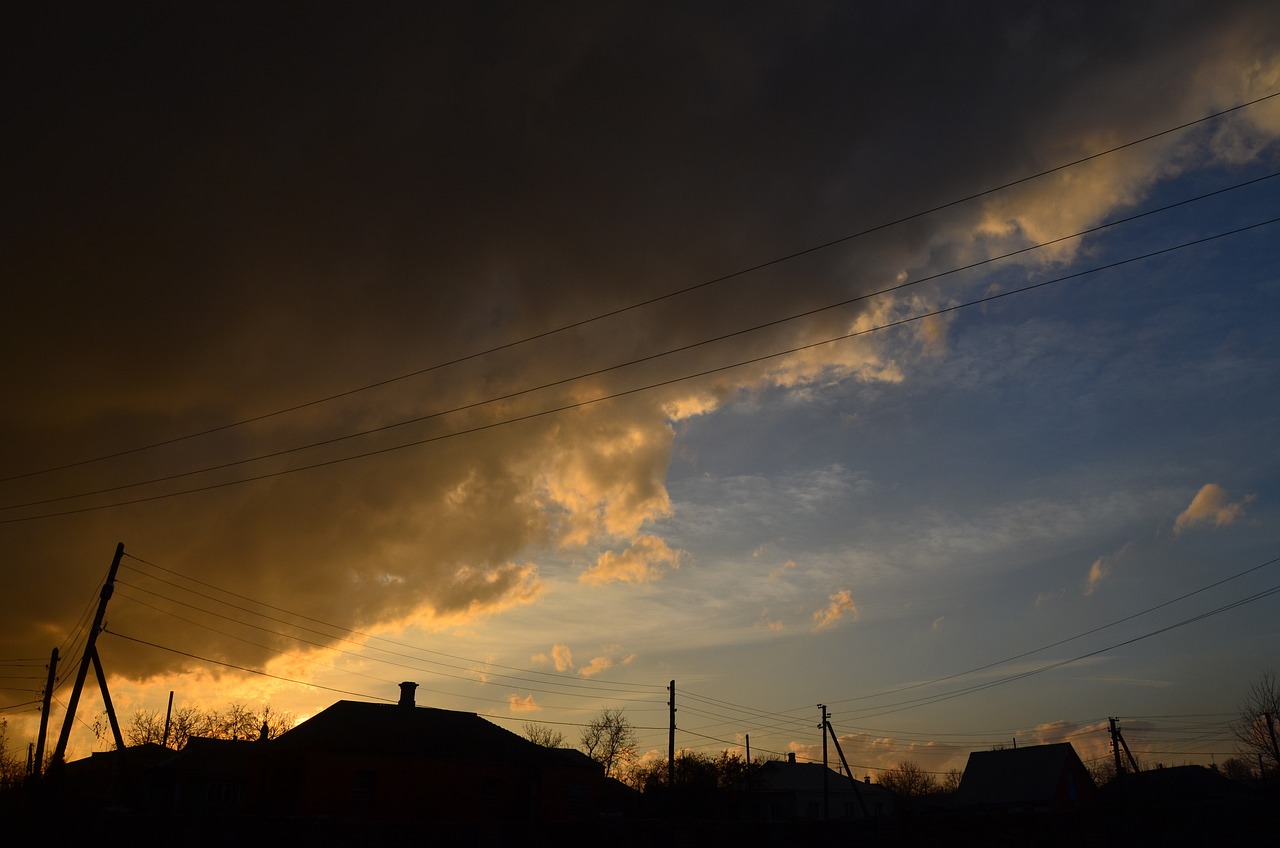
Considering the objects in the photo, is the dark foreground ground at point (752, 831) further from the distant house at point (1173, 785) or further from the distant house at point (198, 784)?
the distant house at point (1173, 785)

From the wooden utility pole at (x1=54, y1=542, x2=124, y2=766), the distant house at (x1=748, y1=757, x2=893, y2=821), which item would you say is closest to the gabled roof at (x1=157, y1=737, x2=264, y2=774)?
the wooden utility pole at (x1=54, y1=542, x2=124, y2=766)

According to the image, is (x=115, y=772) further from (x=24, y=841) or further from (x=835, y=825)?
(x=835, y=825)

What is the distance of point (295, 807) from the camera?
138ft

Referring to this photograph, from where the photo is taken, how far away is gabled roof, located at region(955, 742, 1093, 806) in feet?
204

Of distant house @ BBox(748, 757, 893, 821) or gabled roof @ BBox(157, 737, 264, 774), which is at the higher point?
gabled roof @ BBox(157, 737, 264, 774)

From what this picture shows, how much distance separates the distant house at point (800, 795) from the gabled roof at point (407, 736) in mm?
31105

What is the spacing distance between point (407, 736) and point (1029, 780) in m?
47.1

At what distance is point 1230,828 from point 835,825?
957cm

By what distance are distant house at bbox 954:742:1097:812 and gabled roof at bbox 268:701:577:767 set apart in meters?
35.3

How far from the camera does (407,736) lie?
152 feet

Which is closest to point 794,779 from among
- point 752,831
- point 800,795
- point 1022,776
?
point 800,795

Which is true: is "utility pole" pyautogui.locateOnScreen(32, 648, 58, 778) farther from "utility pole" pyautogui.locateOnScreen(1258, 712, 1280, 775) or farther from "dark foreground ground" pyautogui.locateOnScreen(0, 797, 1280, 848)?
"utility pole" pyautogui.locateOnScreen(1258, 712, 1280, 775)

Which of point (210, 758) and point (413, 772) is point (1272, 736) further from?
point (210, 758)

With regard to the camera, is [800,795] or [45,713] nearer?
[45,713]
